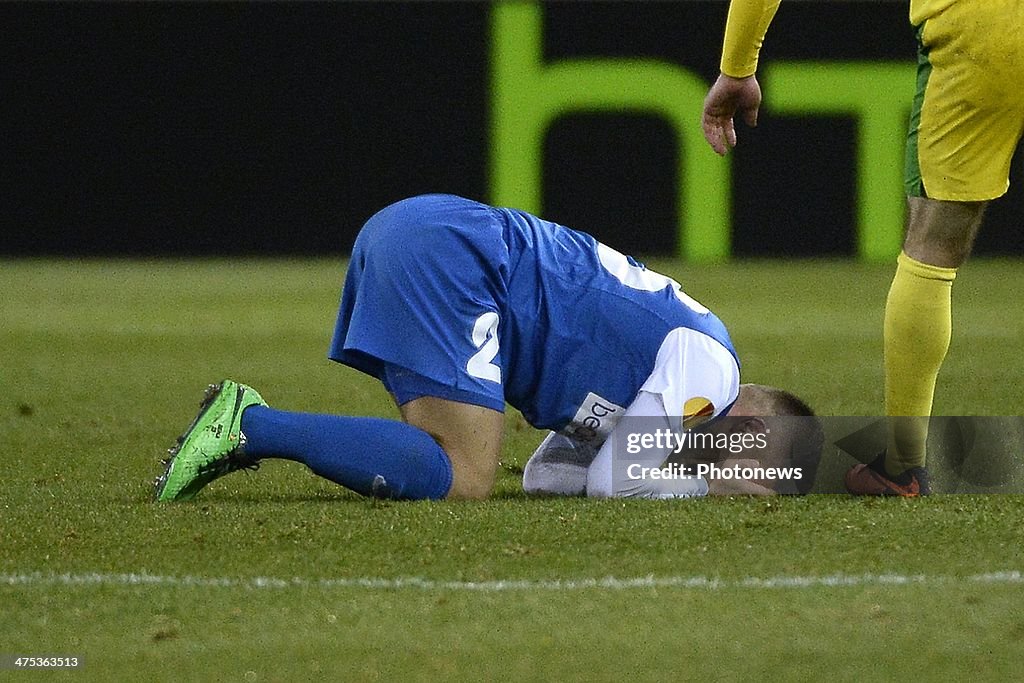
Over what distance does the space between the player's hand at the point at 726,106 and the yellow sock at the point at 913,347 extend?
502 mm

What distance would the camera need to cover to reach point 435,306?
13.0 ft

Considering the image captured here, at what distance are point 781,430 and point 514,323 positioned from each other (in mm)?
645

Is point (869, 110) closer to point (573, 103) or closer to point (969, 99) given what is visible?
point (573, 103)

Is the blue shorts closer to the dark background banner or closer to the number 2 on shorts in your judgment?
the number 2 on shorts

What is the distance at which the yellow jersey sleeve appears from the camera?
4.15 meters

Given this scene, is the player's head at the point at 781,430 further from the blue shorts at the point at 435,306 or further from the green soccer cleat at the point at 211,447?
the green soccer cleat at the point at 211,447

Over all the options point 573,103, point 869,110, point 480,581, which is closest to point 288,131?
point 573,103

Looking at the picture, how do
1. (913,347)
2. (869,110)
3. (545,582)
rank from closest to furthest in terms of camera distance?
(545,582), (913,347), (869,110)

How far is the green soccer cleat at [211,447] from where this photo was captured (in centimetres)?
389

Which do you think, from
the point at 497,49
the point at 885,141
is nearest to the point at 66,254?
the point at 497,49

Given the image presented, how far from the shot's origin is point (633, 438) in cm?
398

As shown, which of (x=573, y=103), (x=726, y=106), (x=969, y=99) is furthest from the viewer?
(x=573, y=103)

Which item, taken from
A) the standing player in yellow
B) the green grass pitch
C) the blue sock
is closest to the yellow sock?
the standing player in yellow

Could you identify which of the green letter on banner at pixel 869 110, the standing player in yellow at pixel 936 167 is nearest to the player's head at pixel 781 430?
the standing player in yellow at pixel 936 167
